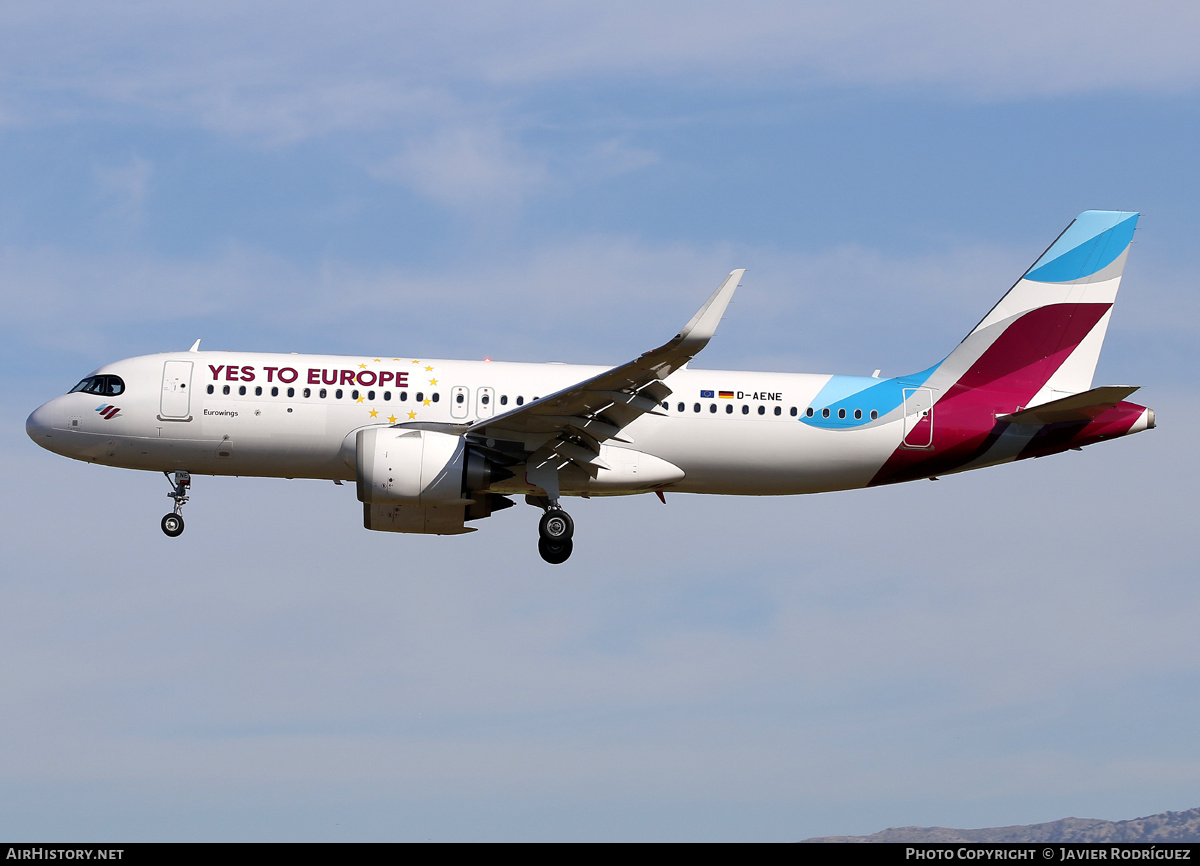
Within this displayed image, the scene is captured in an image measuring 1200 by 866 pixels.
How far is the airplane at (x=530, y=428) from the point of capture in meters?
30.4

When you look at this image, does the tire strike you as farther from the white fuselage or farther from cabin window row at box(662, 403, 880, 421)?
cabin window row at box(662, 403, 880, 421)

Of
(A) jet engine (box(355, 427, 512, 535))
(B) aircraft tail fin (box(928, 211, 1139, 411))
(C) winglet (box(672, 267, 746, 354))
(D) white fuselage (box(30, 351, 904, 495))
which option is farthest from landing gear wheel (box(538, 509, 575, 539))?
(B) aircraft tail fin (box(928, 211, 1139, 411))

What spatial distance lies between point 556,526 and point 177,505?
9.23 metres

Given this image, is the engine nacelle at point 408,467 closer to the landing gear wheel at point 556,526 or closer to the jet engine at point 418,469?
the jet engine at point 418,469

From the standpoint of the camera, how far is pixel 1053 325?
34.9 metres

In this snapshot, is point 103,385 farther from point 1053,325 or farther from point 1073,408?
point 1053,325

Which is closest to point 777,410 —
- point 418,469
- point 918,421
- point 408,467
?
point 918,421

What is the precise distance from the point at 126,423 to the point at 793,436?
622 inches

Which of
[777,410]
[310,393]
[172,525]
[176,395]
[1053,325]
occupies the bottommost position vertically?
[172,525]

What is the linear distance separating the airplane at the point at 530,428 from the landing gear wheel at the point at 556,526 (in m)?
0.05

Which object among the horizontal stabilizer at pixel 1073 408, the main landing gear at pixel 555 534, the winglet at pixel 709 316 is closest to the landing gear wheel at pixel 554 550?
the main landing gear at pixel 555 534

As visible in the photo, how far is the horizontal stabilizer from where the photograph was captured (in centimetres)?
3077

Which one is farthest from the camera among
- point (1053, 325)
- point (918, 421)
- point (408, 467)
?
point (1053, 325)
